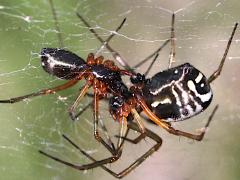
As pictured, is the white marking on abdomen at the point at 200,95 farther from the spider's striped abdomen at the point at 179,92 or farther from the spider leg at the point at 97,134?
the spider leg at the point at 97,134

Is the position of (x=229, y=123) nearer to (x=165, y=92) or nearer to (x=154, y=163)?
(x=154, y=163)

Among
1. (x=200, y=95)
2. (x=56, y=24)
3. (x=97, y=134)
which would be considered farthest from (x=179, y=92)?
(x=56, y=24)

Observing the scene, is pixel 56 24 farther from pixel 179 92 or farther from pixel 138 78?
pixel 179 92

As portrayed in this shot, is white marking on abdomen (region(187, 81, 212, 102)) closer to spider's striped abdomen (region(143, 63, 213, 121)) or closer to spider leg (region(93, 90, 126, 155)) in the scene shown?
spider's striped abdomen (region(143, 63, 213, 121))

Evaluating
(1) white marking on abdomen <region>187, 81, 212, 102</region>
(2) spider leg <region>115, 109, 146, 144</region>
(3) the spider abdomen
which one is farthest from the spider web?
(1) white marking on abdomen <region>187, 81, 212, 102</region>

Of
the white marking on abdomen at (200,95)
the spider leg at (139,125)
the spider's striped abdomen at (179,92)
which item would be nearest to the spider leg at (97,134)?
the spider leg at (139,125)
